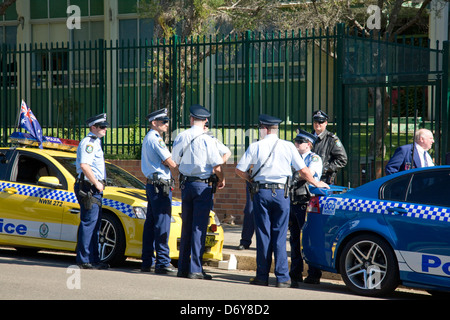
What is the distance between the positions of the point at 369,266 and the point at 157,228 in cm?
255

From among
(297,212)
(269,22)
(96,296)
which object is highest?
(269,22)

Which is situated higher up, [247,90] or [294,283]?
[247,90]

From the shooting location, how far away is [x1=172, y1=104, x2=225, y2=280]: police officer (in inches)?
331

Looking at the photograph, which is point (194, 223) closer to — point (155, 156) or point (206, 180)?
point (206, 180)

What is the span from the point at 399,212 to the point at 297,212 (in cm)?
142

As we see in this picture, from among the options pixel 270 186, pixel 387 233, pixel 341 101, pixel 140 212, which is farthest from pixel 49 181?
pixel 341 101

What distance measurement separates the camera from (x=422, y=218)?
723cm

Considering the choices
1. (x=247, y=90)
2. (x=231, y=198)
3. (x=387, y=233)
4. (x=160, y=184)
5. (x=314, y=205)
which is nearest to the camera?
(x=387, y=233)

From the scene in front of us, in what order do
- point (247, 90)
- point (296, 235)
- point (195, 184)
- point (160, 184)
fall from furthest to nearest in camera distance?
point (247, 90) → point (160, 184) → point (296, 235) → point (195, 184)

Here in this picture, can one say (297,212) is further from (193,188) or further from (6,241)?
(6,241)

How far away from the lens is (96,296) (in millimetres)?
6891

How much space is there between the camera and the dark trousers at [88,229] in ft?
28.8
